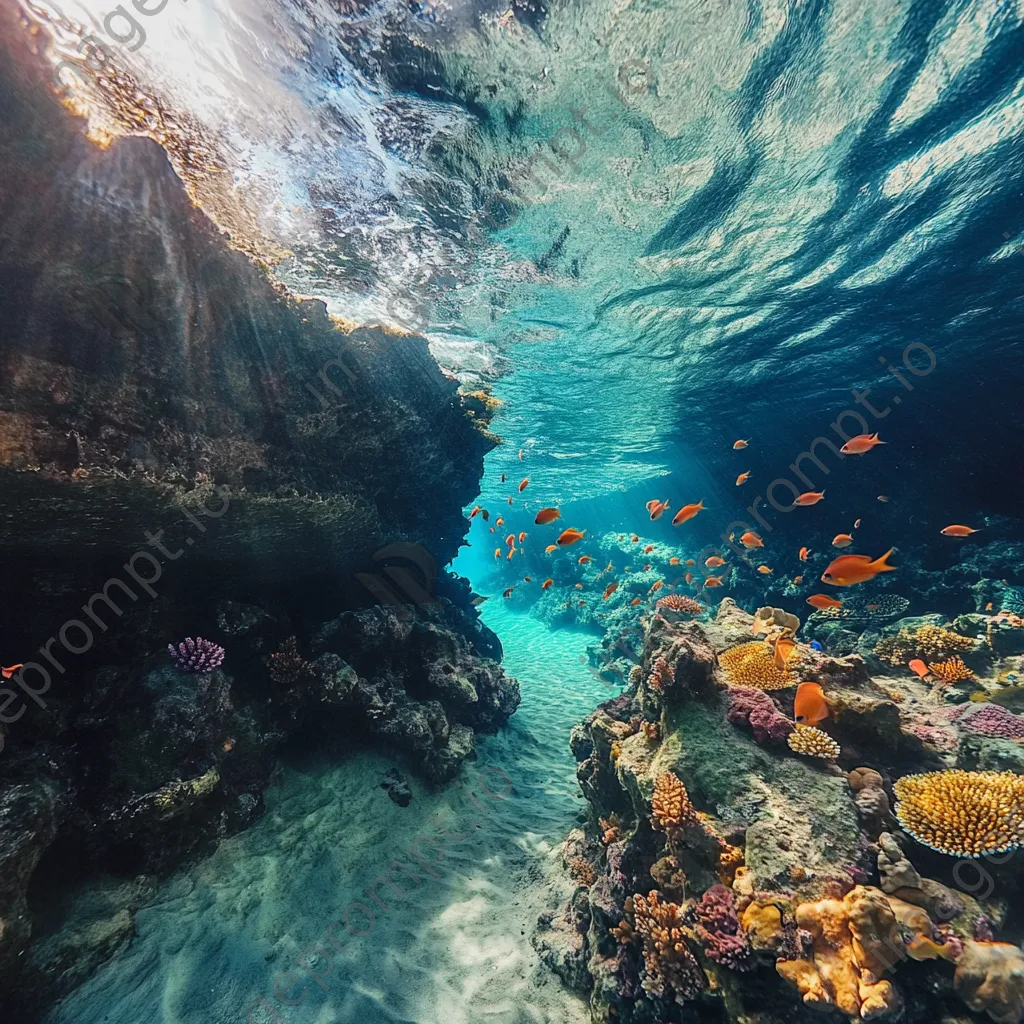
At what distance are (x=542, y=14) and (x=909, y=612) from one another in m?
18.8

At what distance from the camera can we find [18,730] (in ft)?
15.1

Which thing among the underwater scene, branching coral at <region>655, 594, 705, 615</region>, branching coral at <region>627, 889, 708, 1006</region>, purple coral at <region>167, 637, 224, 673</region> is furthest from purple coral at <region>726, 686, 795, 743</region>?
purple coral at <region>167, 637, 224, 673</region>

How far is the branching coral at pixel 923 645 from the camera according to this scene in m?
7.35

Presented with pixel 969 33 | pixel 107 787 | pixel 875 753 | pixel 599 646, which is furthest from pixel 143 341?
pixel 599 646

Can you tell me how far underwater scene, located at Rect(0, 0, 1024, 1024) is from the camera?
3.86 metres

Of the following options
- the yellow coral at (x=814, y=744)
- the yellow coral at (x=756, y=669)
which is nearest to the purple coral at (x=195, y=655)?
the yellow coral at (x=756, y=669)

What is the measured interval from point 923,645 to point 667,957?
691cm

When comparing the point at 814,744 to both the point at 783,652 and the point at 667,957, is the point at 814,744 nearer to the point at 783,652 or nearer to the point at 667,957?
the point at 783,652

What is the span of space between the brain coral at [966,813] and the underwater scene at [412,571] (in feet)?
0.09

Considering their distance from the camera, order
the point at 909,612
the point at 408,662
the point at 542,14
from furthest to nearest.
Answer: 1. the point at 909,612
2. the point at 408,662
3. the point at 542,14

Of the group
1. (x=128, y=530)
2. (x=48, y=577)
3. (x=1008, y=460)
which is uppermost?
(x=1008, y=460)

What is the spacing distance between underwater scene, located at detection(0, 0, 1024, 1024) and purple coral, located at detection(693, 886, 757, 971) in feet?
0.07

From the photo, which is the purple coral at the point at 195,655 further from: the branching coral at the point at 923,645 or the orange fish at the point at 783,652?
the branching coral at the point at 923,645

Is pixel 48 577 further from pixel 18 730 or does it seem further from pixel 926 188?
pixel 926 188
